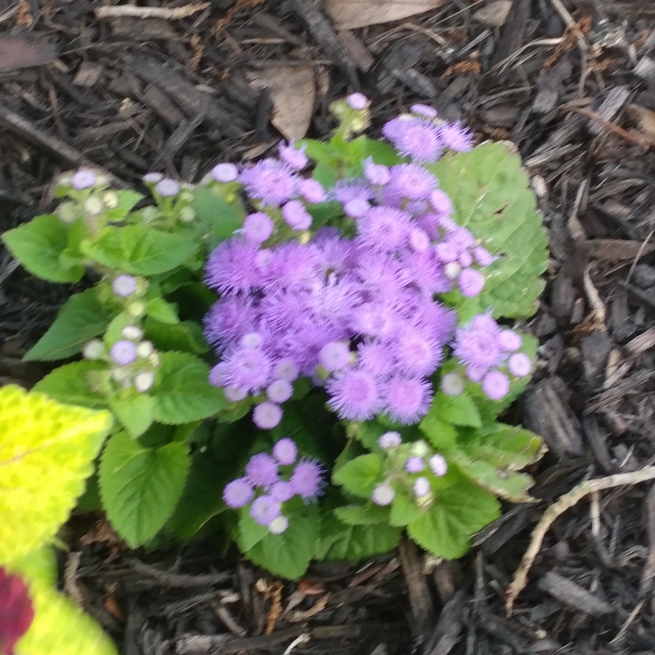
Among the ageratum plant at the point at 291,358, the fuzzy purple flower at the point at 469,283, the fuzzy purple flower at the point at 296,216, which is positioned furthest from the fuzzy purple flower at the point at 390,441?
the fuzzy purple flower at the point at 296,216

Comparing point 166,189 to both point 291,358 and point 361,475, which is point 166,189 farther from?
point 361,475

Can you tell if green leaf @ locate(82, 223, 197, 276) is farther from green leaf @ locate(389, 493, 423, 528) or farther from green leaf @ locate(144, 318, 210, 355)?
green leaf @ locate(389, 493, 423, 528)

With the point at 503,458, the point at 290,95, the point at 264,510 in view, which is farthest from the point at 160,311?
the point at 290,95

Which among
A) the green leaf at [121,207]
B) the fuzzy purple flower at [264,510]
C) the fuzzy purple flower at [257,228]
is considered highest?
the green leaf at [121,207]

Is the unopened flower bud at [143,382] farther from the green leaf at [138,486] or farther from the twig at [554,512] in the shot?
the twig at [554,512]

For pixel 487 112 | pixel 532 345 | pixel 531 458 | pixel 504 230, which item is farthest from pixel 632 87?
pixel 531 458

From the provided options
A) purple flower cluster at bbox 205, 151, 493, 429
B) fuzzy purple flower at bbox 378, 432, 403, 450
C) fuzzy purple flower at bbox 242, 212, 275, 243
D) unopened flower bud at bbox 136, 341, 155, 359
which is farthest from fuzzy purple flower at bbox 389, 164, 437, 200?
unopened flower bud at bbox 136, 341, 155, 359

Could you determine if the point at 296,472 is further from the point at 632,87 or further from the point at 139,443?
the point at 632,87
